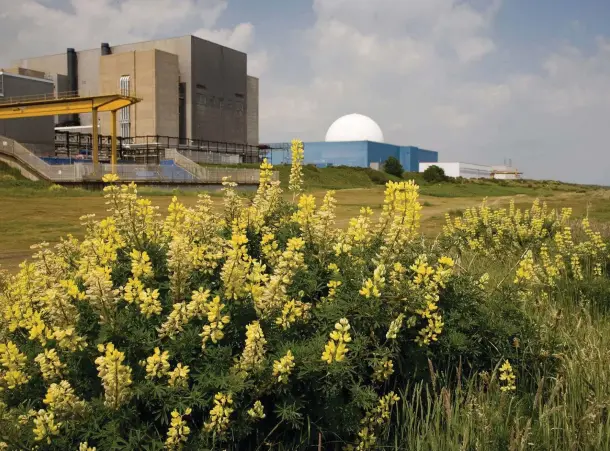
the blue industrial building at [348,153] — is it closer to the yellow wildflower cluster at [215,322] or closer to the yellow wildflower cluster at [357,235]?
the yellow wildflower cluster at [357,235]

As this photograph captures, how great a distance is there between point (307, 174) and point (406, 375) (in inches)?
2040

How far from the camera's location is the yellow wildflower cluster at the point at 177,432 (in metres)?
2.56

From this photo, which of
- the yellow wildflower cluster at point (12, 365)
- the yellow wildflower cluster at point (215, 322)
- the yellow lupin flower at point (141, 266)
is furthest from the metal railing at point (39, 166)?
the yellow wildflower cluster at point (215, 322)

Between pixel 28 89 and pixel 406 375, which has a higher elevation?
pixel 28 89

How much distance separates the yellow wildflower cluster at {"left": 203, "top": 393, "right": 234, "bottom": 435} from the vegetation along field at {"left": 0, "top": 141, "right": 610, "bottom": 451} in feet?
0.03

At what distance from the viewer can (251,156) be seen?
70062mm

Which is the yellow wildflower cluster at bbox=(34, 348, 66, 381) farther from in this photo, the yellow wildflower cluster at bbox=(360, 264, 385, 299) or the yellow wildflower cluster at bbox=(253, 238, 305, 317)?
the yellow wildflower cluster at bbox=(360, 264, 385, 299)

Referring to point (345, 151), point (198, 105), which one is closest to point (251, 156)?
point (198, 105)

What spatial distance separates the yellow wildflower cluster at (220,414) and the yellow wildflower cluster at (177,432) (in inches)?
4.2

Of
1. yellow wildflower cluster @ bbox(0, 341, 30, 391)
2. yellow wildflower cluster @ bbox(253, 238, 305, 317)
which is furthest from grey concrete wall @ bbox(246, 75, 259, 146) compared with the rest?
yellow wildflower cluster @ bbox(0, 341, 30, 391)

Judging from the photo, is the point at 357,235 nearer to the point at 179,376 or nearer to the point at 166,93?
the point at 179,376

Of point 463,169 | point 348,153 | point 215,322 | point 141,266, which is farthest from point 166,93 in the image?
point 463,169

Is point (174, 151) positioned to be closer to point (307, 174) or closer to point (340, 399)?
point (307, 174)

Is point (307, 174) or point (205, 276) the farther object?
point (307, 174)
